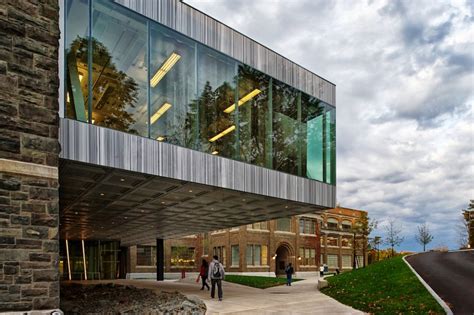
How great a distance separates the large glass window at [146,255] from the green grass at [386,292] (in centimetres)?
3553

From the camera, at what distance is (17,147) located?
9359 millimetres

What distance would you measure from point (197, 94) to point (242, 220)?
14096 millimetres

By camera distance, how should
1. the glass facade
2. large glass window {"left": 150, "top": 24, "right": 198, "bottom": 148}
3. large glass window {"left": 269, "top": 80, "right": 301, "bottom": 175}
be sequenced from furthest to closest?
large glass window {"left": 269, "top": 80, "right": 301, "bottom": 175}
large glass window {"left": 150, "top": 24, "right": 198, "bottom": 148}
the glass facade

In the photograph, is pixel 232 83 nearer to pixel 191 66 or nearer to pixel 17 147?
pixel 191 66

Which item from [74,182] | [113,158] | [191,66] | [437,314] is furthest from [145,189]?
→ [437,314]

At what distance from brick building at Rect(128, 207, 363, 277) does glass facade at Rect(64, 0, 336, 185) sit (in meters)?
31.4

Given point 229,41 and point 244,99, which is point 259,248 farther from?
point 229,41

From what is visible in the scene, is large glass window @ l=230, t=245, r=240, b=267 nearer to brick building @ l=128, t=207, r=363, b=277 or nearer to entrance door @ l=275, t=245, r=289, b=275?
brick building @ l=128, t=207, r=363, b=277

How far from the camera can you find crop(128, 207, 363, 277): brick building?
52.6 m

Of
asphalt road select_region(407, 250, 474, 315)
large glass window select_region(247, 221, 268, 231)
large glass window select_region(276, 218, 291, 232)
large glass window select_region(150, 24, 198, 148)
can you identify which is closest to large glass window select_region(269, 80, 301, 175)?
large glass window select_region(150, 24, 198, 148)

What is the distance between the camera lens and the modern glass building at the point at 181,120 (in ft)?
46.2

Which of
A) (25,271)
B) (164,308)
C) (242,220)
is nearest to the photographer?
(25,271)

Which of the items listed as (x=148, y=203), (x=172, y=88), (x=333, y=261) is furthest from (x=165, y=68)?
(x=333, y=261)

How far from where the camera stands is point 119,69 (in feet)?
49.6
